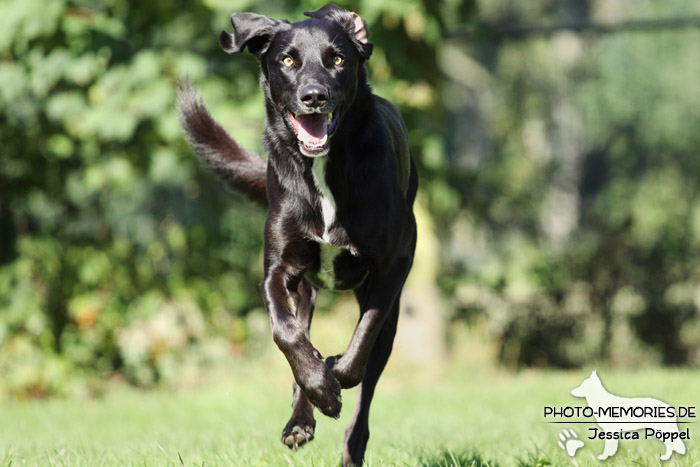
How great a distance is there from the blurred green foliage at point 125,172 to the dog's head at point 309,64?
13.8 feet

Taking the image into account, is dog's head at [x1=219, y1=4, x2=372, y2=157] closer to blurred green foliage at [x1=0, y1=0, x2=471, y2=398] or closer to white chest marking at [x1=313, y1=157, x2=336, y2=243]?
white chest marking at [x1=313, y1=157, x2=336, y2=243]

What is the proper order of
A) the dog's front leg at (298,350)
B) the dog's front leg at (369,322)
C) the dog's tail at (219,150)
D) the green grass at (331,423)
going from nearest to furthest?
the dog's front leg at (298,350) < the dog's front leg at (369,322) < the green grass at (331,423) < the dog's tail at (219,150)

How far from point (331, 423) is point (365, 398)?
283 centimetres

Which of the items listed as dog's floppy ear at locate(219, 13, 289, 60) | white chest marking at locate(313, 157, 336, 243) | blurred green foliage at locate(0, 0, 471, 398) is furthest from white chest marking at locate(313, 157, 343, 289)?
blurred green foliage at locate(0, 0, 471, 398)

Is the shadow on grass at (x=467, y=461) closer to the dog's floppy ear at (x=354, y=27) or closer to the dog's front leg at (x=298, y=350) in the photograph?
the dog's front leg at (x=298, y=350)

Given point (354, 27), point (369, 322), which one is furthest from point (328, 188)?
point (354, 27)

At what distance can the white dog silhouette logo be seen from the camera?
4004mm

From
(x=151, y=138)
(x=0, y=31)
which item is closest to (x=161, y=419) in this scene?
(x=151, y=138)

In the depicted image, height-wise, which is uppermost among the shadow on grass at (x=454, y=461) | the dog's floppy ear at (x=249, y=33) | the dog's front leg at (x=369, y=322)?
the dog's floppy ear at (x=249, y=33)

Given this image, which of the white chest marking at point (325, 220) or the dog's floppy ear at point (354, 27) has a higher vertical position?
the dog's floppy ear at point (354, 27)

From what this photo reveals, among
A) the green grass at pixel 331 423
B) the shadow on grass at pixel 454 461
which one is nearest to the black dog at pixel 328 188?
the shadow on grass at pixel 454 461

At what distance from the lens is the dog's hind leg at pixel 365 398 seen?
3.85 meters

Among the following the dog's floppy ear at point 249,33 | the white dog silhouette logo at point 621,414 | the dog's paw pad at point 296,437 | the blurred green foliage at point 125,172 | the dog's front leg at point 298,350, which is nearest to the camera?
the dog's front leg at point 298,350

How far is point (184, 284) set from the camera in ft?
33.8
